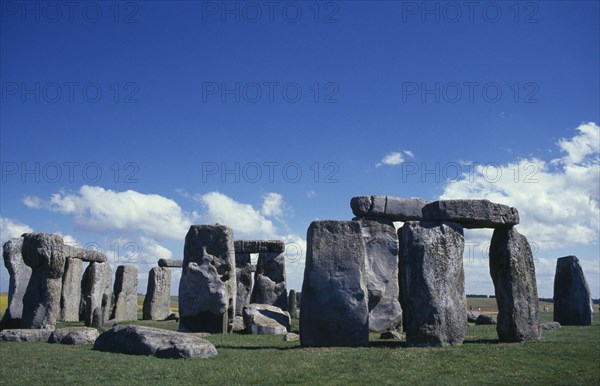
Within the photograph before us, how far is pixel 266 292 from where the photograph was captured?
25.0m

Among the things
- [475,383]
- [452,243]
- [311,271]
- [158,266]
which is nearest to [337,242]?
[311,271]

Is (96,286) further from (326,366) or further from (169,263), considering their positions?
(326,366)

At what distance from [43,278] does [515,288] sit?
12.8m

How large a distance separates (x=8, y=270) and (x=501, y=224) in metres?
17.2

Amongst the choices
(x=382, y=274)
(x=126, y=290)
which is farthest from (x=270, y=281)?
(x=126, y=290)

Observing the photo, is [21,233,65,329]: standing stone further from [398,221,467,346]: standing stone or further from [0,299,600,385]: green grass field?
[398,221,467,346]: standing stone

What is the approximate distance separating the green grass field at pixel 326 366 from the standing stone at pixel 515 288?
595mm

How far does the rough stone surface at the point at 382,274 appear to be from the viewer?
18656mm

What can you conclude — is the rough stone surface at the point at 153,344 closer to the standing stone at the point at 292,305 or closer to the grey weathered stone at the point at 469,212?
the grey weathered stone at the point at 469,212

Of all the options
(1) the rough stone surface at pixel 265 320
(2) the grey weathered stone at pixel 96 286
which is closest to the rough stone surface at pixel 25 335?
(1) the rough stone surface at pixel 265 320

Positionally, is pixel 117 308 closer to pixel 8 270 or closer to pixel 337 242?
→ pixel 8 270

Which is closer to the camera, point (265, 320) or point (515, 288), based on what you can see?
point (515, 288)

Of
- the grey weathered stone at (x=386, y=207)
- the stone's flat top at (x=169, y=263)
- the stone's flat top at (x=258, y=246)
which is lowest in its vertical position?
the stone's flat top at (x=169, y=263)

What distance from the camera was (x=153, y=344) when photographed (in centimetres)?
1181
